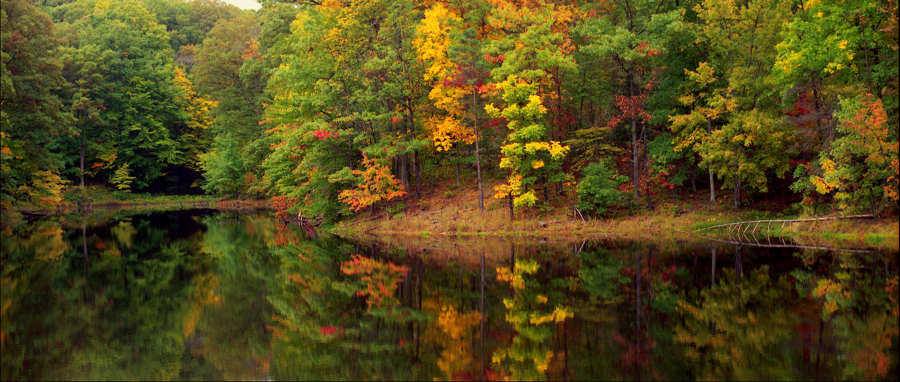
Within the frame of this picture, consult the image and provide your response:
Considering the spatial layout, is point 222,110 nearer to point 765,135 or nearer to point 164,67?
point 164,67

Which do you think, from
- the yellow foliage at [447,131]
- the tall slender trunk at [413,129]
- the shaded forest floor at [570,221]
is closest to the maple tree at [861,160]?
the shaded forest floor at [570,221]

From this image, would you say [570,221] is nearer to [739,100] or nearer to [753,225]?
[753,225]

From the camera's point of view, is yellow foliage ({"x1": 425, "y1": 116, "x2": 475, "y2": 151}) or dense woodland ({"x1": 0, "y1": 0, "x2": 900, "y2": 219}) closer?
dense woodland ({"x1": 0, "y1": 0, "x2": 900, "y2": 219})

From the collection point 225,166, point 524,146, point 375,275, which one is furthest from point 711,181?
point 225,166

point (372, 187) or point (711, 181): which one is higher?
point (372, 187)

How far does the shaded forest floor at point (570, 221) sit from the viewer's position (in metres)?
22.5

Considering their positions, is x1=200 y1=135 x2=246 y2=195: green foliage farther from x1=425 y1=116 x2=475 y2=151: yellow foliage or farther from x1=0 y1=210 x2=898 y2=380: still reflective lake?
x1=0 y1=210 x2=898 y2=380: still reflective lake

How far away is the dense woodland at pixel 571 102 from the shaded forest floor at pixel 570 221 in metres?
0.61

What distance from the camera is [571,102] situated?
3109 centimetres

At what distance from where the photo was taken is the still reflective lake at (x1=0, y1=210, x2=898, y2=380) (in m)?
8.55

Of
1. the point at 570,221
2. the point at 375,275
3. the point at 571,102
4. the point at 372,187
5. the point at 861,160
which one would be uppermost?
the point at 571,102

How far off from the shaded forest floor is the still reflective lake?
3.74 m

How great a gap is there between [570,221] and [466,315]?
51.4 ft

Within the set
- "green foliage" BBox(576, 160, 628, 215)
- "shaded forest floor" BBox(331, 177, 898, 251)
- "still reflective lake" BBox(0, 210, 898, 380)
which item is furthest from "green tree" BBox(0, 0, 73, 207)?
"green foliage" BBox(576, 160, 628, 215)
